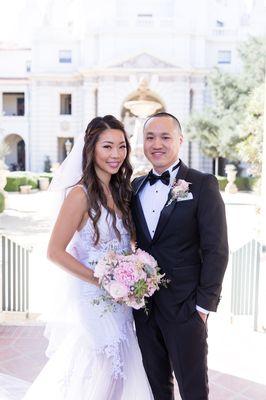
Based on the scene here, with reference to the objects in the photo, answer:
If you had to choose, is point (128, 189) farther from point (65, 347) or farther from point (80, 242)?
point (65, 347)

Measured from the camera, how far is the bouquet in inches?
113

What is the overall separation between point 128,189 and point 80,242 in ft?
1.77

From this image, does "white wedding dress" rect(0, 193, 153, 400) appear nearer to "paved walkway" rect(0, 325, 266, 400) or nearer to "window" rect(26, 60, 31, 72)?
"paved walkway" rect(0, 325, 266, 400)

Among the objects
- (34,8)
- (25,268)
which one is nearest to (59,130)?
(34,8)

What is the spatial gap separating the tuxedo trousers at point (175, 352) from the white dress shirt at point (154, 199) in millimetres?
615

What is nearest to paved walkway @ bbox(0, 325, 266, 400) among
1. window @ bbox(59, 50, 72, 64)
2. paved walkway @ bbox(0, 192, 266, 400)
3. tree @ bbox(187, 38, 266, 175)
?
paved walkway @ bbox(0, 192, 266, 400)

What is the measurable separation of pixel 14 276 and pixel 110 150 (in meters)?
3.51

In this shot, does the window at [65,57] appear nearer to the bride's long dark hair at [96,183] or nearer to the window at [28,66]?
the window at [28,66]

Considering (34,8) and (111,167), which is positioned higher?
(34,8)

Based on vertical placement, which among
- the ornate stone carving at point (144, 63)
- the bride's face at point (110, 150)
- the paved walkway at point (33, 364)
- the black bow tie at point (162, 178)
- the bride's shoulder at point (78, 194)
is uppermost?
the ornate stone carving at point (144, 63)

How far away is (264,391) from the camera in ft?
14.6

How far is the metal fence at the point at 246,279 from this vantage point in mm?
5840

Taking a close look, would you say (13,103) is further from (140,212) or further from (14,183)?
(140,212)

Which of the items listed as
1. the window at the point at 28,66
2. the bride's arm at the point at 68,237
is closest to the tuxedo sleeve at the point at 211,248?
the bride's arm at the point at 68,237
